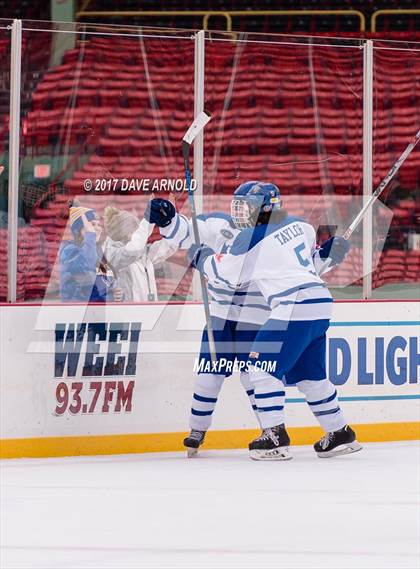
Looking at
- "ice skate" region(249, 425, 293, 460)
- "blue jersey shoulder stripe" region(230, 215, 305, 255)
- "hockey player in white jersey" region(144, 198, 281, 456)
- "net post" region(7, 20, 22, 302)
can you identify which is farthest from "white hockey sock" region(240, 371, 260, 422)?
"net post" region(7, 20, 22, 302)

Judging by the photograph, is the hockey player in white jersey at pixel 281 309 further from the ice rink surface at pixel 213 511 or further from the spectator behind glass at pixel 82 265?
the spectator behind glass at pixel 82 265

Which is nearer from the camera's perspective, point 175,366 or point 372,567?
point 372,567

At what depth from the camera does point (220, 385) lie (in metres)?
5.88

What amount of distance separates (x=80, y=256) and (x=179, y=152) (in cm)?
66

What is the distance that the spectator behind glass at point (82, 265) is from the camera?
5.95 meters

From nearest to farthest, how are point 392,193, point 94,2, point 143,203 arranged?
point 143,203 → point 392,193 → point 94,2

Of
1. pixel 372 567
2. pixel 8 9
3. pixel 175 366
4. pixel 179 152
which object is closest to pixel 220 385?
pixel 175 366

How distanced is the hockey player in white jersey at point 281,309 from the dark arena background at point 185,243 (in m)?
0.02

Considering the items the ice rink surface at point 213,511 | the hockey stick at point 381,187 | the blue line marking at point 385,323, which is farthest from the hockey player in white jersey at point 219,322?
the hockey stick at point 381,187

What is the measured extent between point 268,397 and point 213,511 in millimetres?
1270

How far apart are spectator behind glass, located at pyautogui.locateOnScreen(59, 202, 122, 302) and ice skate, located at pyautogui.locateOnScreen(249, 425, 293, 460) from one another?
0.90 m

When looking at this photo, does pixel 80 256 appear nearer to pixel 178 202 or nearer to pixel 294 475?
pixel 178 202

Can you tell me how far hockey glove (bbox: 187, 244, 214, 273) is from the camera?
5.77m

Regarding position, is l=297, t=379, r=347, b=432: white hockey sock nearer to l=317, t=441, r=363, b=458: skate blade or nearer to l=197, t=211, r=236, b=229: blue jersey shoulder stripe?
l=317, t=441, r=363, b=458: skate blade
